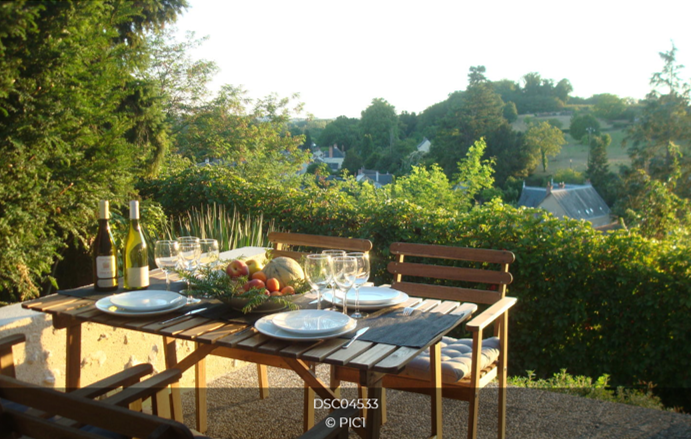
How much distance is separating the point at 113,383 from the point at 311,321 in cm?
59

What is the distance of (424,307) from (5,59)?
2.54 m

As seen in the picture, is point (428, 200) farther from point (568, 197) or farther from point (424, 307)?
point (568, 197)

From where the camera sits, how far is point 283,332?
158cm

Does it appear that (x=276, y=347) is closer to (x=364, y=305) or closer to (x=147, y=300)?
(x=364, y=305)

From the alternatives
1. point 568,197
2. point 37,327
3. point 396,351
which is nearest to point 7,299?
→ point 37,327

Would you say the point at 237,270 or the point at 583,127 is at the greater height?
the point at 583,127

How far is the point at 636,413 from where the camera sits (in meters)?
2.94

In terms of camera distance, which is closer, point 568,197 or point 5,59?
point 5,59

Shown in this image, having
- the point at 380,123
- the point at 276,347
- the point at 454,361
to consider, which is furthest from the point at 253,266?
the point at 380,123

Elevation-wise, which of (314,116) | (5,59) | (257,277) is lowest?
(257,277)

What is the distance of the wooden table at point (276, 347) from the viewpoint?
4.68ft

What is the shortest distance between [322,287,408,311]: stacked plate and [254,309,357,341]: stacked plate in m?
0.21

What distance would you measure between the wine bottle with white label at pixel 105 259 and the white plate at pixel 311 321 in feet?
2.80

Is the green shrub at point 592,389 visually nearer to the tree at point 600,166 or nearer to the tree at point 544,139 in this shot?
the tree at point 544,139
